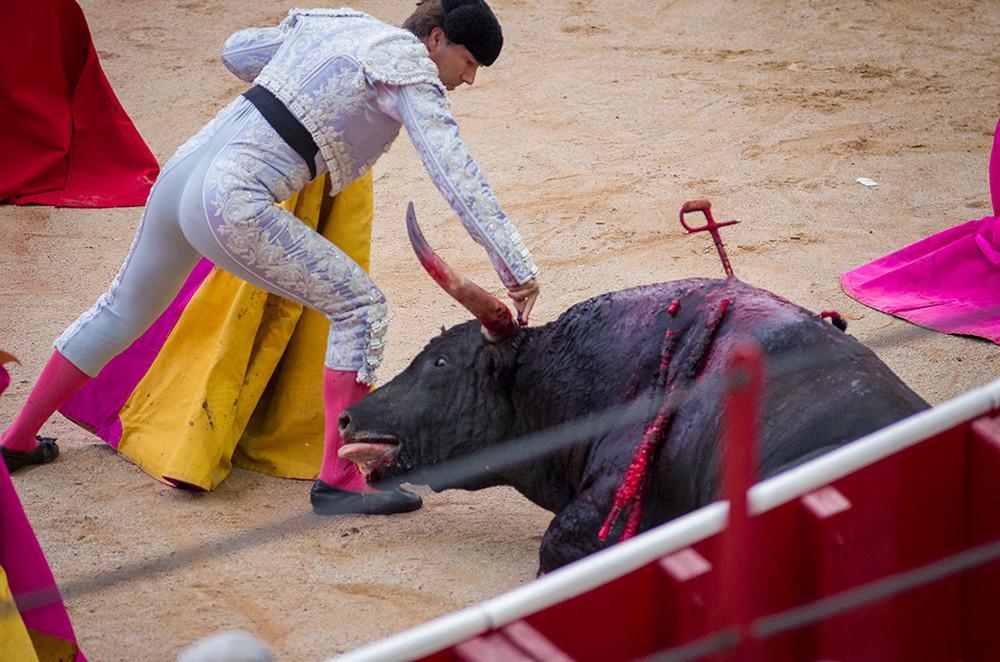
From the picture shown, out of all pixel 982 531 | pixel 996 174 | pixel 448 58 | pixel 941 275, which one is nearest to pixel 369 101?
Result: pixel 448 58

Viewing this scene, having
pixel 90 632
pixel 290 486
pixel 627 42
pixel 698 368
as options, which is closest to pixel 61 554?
pixel 90 632

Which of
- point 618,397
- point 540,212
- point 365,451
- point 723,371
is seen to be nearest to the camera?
point 723,371

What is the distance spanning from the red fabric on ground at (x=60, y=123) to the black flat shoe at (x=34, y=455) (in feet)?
6.74

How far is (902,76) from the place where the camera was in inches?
289

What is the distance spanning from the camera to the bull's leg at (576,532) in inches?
128

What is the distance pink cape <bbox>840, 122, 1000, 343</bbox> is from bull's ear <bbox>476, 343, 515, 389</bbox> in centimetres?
199

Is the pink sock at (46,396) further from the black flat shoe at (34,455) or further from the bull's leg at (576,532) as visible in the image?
the bull's leg at (576,532)

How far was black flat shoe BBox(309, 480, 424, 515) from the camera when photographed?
12.8ft

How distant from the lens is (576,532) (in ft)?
10.7

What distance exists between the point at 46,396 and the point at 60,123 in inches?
103

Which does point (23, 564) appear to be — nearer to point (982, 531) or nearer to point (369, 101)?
point (369, 101)

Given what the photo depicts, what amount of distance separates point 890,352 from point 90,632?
8.94 ft

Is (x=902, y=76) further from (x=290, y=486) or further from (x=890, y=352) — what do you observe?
(x=290, y=486)

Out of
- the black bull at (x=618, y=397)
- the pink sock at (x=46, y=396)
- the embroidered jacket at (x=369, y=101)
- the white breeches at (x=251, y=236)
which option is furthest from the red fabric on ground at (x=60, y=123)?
the black bull at (x=618, y=397)
